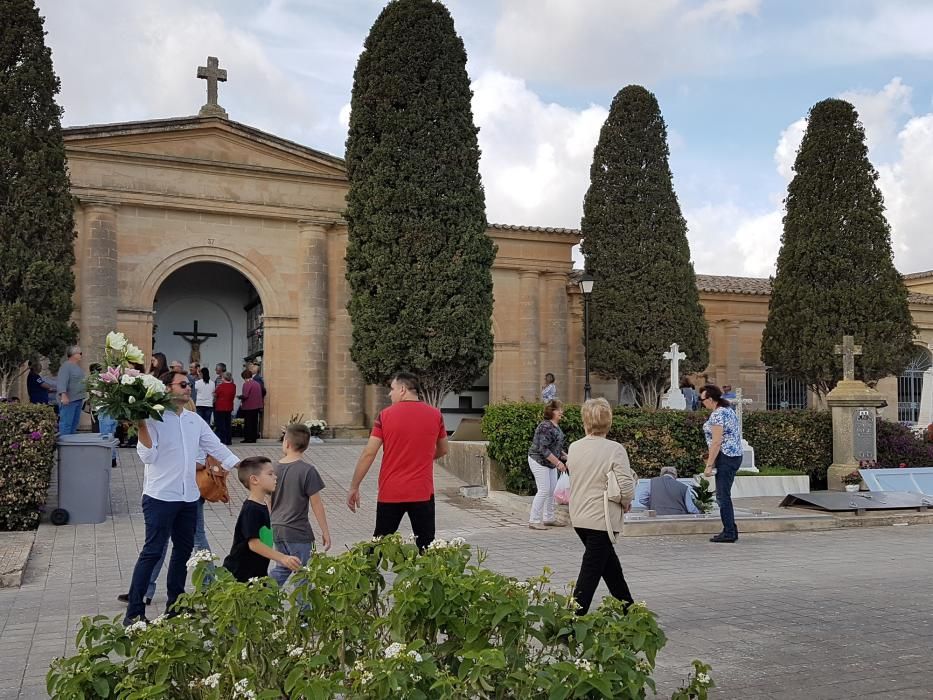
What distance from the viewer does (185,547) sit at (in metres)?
6.24

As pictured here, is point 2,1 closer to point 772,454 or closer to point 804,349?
point 772,454

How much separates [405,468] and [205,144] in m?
16.3

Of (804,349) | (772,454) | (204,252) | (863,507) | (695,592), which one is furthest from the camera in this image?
(804,349)

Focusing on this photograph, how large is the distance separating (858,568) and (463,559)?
636cm

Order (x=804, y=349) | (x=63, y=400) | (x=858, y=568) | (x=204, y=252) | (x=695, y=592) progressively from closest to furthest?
1. (x=695, y=592)
2. (x=858, y=568)
3. (x=63, y=400)
4. (x=204, y=252)
5. (x=804, y=349)

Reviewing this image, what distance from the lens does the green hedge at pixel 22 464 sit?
990 centimetres

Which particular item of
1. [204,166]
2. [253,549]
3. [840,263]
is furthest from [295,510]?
[840,263]

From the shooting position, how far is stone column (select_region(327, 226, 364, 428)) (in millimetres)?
21547

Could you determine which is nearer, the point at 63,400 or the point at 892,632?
the point at 892,632

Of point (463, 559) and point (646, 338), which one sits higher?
point (646, 338)

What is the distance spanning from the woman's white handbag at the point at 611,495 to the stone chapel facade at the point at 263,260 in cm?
1553

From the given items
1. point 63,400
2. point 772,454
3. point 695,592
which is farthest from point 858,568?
point 63,400

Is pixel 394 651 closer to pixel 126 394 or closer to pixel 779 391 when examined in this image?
pixel 126 394

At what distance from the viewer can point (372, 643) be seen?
3.45 m
